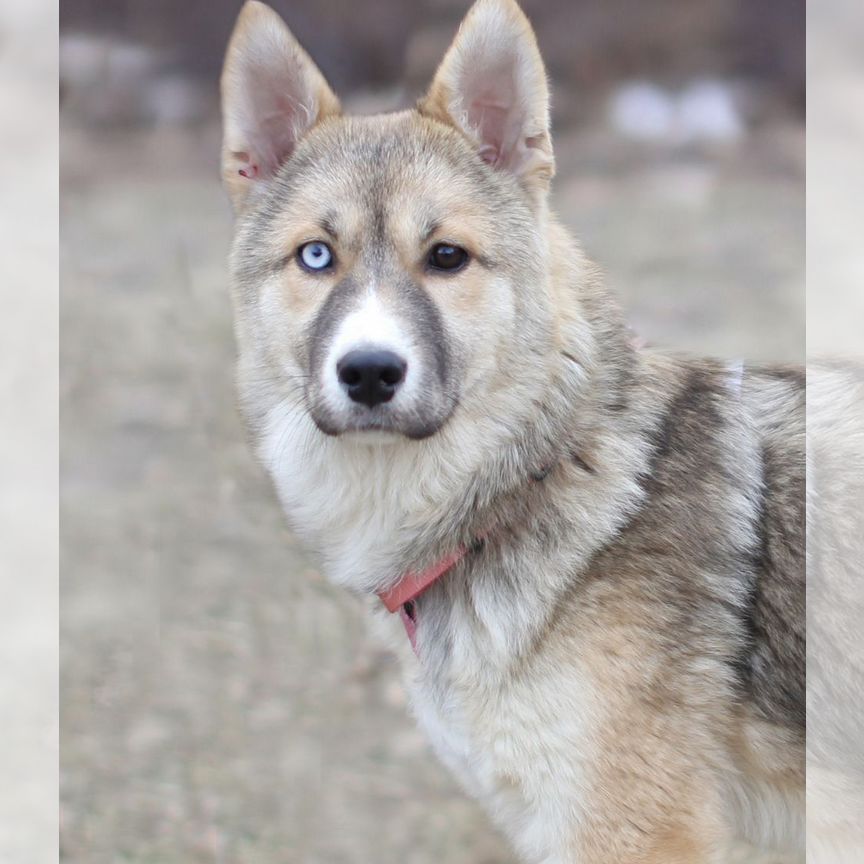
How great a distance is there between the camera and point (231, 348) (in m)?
5.12

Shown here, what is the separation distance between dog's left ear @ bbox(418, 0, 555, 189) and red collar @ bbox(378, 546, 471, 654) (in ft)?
3.02

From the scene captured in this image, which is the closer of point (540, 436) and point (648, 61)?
point (540, 436)

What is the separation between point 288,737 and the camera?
3988mm

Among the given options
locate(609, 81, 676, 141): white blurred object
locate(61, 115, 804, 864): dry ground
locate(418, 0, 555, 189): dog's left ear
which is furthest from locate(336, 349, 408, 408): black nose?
locate(609, 81, 676, 141): white blurred object

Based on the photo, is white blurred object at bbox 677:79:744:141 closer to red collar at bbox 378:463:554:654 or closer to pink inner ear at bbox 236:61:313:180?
pink inner ear at bbox 236:61:313:180

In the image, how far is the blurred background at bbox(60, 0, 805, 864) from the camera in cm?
377

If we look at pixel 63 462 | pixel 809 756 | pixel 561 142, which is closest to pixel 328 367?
pixel 809 756

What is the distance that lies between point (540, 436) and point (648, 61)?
265cm

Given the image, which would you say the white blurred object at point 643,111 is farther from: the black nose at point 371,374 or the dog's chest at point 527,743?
the dog's chest at point 527,743

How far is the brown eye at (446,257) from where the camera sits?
2428mm

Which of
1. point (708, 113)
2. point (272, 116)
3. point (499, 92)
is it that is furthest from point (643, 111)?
point (272, 116)

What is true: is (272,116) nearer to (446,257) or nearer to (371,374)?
(446,257)

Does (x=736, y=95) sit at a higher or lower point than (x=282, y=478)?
higher

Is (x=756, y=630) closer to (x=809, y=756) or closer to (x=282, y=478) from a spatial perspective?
(x=809, y=756)
